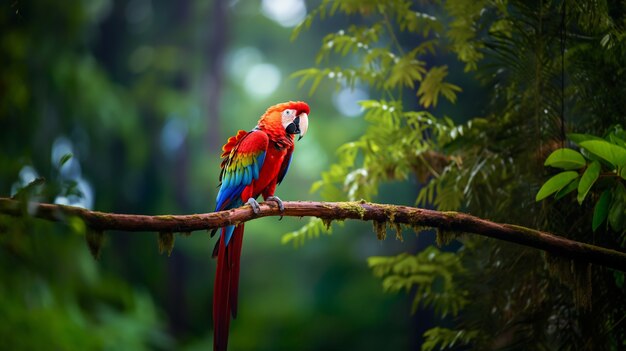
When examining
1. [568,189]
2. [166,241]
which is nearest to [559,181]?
[568,189]

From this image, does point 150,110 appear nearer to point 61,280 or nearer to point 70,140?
point 70,140

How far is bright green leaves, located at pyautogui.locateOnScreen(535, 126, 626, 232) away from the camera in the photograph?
1.55 m

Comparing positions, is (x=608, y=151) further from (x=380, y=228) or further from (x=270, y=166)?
(x=270, y=166)

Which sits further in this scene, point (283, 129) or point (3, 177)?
point (283, 129)

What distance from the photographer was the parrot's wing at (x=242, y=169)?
8.03ft

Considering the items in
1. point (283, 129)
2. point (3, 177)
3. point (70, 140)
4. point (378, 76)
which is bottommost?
point (3, 177)

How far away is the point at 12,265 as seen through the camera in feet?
3.29

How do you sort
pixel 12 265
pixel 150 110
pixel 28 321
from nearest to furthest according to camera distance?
pixel 12 265 → pixel 28 321 → pixel 150 110

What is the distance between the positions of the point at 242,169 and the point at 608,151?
1.43m

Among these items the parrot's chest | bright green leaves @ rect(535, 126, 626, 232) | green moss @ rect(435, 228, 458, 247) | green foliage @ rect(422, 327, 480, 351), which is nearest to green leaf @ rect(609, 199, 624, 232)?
bright green leaves @ rect(535, 126, 626, 232)

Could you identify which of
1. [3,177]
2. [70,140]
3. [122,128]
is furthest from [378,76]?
[122,128]

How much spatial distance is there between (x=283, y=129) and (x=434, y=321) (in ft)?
10.5

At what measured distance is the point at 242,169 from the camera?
2453 millimetres

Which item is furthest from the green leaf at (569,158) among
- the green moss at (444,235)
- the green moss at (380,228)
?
the green moss at (380,228)
